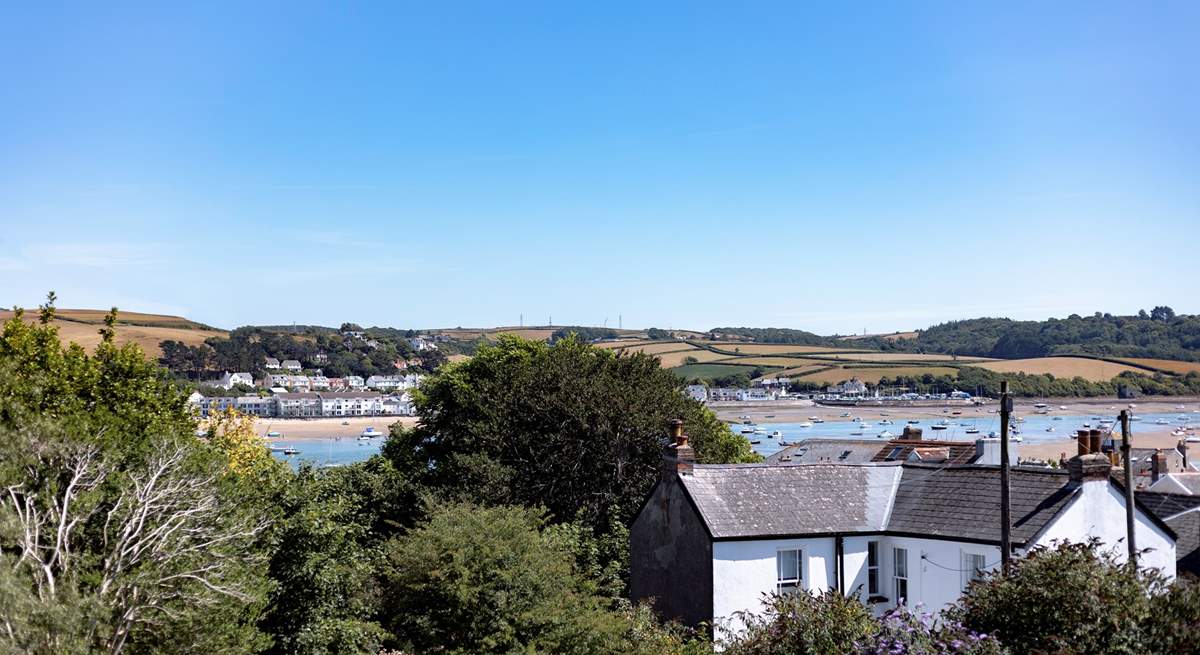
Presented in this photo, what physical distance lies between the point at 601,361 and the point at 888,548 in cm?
1928

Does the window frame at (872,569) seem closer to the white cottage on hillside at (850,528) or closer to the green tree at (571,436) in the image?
the white cottage on hillside at (850,528)

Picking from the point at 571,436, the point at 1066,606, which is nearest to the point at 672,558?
the point at 571,436

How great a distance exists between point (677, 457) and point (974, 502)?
306 inches

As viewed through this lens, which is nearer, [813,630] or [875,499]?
[813,630]

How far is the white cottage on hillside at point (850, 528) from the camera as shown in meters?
25.3

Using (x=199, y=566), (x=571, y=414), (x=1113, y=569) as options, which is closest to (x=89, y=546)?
(x=199, y=566)

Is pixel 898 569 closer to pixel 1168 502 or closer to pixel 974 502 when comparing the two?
pixel 974 502

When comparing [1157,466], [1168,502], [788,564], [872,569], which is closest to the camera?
[788,564]

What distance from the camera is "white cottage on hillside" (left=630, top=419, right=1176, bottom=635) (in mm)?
25328

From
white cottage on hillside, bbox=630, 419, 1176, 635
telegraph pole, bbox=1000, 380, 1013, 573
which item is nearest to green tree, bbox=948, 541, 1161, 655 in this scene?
telegraph pole, bbox=1000, 380, 1013, 573

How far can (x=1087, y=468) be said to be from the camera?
1000 inches

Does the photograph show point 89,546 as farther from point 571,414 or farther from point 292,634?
point 571,414

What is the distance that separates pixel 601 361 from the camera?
4438 cm

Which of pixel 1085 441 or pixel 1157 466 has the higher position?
pixel 1085 441
